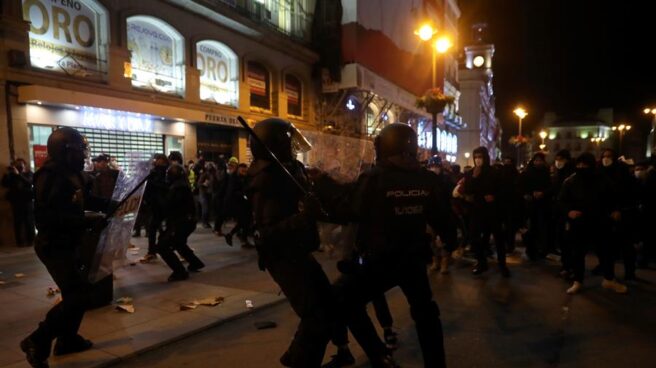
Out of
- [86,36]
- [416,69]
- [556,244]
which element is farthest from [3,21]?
[416,69]

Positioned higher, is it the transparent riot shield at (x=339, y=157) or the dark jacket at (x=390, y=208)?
the transparent riot shield at (x=339, y=157)

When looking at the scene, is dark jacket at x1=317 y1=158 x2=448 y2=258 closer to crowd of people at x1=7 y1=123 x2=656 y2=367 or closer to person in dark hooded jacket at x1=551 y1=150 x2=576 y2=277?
crowd of people at x1=7 y1=123 x2=656 y2=367

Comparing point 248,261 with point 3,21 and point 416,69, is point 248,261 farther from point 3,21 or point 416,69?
point 416,69

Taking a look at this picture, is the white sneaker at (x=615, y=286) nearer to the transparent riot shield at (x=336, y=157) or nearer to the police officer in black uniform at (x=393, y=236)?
the transparent riot shield at (x=336, y=157)

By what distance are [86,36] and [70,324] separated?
434 inches

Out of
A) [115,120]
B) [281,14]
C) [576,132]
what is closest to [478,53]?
[576,132]

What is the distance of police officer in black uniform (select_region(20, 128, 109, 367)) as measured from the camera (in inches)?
141

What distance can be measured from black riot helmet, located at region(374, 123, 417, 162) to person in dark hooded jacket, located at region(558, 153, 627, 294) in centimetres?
383

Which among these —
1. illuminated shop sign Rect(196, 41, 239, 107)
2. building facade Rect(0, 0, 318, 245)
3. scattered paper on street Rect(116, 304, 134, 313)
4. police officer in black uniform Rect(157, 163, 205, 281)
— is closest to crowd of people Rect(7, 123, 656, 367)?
scattered paper on street Rect(116, 304, 134, 313)

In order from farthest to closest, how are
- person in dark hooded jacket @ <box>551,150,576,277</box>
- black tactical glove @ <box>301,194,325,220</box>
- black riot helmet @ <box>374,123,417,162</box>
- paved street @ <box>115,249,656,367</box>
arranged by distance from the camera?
person in dark hooded jacket @ <box>551,150,576,277</box> < paved street @ <box>115,249,656,367</box> < black riot helmet @ <box>374,123,417,162</box> < black tactical glove @ <box>301,194,325,220</box>

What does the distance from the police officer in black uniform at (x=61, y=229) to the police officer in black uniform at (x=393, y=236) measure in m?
2.18

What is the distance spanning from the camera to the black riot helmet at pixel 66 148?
3783mm

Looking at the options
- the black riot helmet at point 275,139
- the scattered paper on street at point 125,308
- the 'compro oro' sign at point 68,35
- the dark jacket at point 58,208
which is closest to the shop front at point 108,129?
the 'compro oro' sign at point 68,35

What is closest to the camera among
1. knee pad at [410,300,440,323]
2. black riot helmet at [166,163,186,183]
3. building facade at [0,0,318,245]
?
knee pad at [410,300,440,323]
